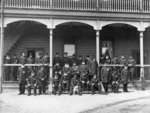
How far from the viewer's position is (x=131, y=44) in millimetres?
22172

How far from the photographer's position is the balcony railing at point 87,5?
59.7ft

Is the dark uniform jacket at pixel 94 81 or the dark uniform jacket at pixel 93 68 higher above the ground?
the dark uniform jacket at pixel 93 68

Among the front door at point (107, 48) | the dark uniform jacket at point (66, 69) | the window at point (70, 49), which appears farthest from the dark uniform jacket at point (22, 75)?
the front door at point (107, 48)

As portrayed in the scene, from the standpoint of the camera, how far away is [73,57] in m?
19.2

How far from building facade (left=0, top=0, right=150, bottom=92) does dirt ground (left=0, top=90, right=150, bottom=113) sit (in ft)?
10.7

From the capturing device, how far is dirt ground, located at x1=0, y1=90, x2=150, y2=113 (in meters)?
12.0

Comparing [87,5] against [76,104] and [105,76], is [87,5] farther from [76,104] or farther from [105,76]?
[76,104]

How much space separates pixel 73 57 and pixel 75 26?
10.8ft

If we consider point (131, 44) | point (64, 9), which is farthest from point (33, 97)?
point (131, 44)

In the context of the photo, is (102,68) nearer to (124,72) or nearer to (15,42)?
(124,72)

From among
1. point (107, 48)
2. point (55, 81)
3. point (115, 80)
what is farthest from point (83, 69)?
point (107, 48)

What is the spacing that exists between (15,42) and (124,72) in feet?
25.9

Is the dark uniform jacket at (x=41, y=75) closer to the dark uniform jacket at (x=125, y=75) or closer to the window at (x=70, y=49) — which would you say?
the dark uniform jacket at (x=125, y=75)

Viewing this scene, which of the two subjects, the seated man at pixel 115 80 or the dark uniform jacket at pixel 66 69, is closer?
the dark uniform jacket at pixel 66 69
